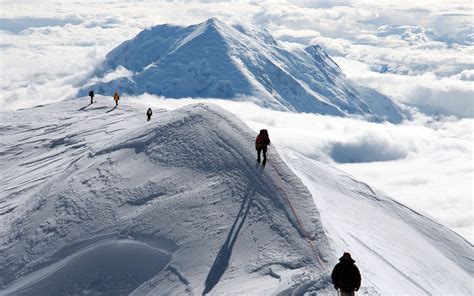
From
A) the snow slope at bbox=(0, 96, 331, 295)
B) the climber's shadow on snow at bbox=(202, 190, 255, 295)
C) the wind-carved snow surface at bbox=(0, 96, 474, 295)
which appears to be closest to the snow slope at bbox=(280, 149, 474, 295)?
the wind-carved snow surface at bbox=(0, 96, 474, 295)

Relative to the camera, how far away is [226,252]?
25391 millimetres

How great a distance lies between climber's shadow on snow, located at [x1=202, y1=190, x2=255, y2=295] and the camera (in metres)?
23.8

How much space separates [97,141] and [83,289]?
84.4ft

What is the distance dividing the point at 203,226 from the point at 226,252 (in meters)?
2.99

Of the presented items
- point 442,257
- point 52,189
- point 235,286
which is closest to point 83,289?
point 235,286

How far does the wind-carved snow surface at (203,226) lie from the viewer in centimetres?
2452

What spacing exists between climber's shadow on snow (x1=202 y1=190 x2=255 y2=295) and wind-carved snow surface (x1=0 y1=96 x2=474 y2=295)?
0.06 meters

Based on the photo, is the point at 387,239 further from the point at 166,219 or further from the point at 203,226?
the point at 166,219

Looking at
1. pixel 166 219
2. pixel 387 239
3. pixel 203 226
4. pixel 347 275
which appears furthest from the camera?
pixel 387 239

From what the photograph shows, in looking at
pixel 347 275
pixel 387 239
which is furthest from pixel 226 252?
pixel 387 239

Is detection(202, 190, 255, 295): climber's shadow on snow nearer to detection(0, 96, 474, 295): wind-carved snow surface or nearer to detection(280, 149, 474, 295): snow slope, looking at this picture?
detection(0, 96, 474, 295): wind-carved snow surface

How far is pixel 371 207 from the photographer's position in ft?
130

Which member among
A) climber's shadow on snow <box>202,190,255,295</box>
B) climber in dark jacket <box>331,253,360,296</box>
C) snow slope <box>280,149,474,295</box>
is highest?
climber in dark jacket <box>331,253,360,296</box>

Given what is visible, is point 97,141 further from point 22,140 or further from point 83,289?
point 83,289
